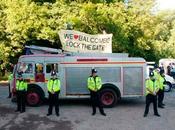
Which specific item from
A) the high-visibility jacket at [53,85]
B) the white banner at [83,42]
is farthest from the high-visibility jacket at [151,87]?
the white banner at [83,42]

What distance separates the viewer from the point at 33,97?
20.4 m

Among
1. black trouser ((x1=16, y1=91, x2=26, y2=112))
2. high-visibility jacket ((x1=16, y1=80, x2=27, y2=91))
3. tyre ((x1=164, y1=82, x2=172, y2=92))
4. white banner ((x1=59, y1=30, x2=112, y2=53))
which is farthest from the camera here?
tyre ((x1=164, y1=82, x2=172, y2=92))

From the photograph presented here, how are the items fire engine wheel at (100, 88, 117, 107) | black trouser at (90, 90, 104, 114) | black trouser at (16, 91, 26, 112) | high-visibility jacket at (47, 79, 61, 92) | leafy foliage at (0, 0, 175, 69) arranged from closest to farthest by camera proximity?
high-visibility jacket at (47, 79, 61, 92) → black trouser at (90, 90, 104, 114) → black trouser at (16, 91, 26, 112) → fire engine wheel at (100, 88, 117, 107) → leafy foliage at (0, 0, 175, 69)

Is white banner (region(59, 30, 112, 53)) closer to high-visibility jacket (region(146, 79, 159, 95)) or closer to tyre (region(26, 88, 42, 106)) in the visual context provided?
tyre (region(26, 88, 42, 106))

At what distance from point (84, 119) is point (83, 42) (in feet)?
20.9

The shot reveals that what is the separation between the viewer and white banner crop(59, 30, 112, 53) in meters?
22.4

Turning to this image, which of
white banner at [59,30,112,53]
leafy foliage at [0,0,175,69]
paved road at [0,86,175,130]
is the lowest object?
paved road at [0,86,175,130]

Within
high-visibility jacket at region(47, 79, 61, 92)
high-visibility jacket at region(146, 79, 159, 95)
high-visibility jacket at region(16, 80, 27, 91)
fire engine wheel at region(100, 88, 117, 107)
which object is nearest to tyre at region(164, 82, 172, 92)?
fire engine wheel at region(100, 88, 117, 107)

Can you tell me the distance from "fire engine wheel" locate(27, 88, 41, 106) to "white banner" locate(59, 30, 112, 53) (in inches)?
121

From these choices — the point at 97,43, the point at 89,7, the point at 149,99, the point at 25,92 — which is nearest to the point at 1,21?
the point at 89,7

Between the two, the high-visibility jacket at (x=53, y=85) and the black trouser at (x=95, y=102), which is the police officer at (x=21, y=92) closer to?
the high-visibility jacket at (x=53, y=85)

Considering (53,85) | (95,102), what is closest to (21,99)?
(53,85)

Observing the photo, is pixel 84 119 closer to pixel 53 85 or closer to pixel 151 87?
pixel 53 85

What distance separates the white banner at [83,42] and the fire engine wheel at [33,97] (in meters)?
3.07
